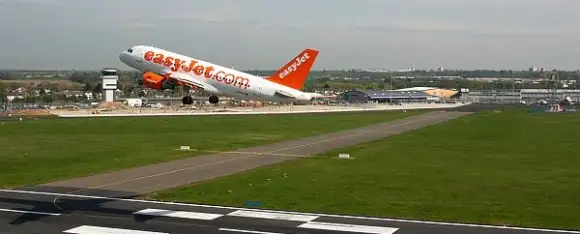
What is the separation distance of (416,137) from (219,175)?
37085 mm

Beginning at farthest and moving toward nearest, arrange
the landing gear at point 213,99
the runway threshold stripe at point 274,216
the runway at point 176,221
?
the landing gear at point 213,99 → the runway threshold stripe at point 274,216 → the runway at point 176,221

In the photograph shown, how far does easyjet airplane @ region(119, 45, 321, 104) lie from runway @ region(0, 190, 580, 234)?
122 ft

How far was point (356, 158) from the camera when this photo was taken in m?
51.9

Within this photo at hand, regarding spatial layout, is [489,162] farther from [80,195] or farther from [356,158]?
[80,195]

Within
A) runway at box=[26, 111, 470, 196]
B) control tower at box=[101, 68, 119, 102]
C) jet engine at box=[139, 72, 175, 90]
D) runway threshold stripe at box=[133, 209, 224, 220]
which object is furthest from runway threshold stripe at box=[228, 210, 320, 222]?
control tower at box=[101, 68, 119, 102]

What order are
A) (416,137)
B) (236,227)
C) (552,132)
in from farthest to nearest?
(552,132)
(416,137)
(236,227)

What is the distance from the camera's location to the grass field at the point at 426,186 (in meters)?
29.9

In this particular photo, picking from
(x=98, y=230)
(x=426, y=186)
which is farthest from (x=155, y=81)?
(x=98, y=230)

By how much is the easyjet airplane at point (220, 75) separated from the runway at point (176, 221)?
37176 mm

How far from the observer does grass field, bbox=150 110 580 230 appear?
29.9 meters

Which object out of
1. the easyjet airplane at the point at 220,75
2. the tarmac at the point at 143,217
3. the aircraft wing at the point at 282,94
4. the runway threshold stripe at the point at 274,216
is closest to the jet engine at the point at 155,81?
the easyjet airplane at the point at 220,75

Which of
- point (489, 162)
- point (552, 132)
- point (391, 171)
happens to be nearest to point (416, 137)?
point (552, 132)

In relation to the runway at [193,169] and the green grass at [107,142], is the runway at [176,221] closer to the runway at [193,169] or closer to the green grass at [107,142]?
the runway at [193,169]

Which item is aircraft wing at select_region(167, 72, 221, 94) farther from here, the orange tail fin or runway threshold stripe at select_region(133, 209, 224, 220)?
runway threshold stripe at select_region(133, 209, 224, 220)
